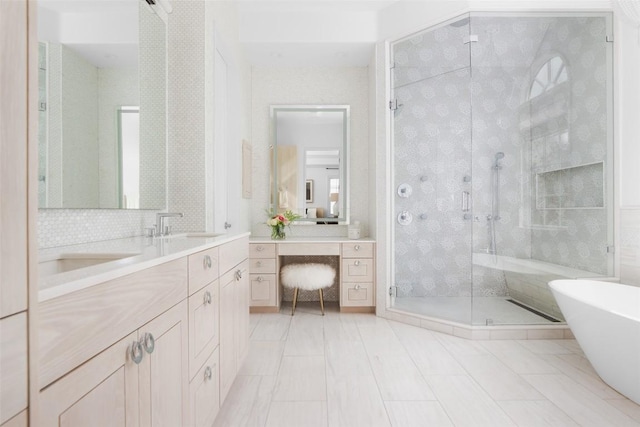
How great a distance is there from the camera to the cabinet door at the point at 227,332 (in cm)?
156

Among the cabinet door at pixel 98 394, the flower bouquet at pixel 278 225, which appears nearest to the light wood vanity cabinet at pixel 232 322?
the cabinet door at pixel 98 394

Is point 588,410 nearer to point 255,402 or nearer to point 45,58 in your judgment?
point 255,402

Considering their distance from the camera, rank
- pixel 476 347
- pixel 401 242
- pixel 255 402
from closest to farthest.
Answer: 1. pixel 255 402
2. pixel 476 347
3. pixel 401 242

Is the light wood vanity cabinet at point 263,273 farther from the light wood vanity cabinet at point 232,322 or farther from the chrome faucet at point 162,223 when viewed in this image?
the chrome faucet at point 162,223

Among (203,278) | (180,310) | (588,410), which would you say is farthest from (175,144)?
(588,410)

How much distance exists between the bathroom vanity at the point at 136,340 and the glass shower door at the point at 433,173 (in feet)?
6.42

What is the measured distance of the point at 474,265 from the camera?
271 centimetres

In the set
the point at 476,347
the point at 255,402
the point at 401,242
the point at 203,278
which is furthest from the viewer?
the point at 401,242

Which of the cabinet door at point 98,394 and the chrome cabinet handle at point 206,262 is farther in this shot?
Result: the chrome cabinet handle at point 206,262

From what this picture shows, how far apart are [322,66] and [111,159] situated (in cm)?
266

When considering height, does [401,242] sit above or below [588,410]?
above

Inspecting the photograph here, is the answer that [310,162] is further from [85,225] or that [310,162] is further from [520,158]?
[85,225]

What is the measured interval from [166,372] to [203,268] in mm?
427

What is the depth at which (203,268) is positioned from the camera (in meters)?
1.33
